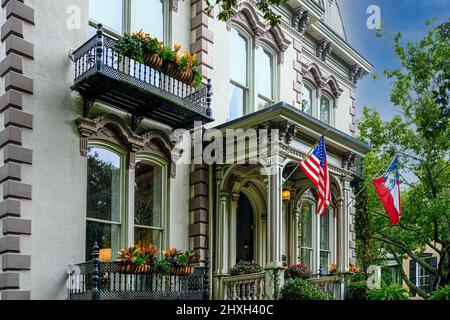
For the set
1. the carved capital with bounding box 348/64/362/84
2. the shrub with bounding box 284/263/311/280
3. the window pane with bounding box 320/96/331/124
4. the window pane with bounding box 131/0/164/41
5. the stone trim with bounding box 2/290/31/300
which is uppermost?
the carved capital with bounding box 348/64/362/84

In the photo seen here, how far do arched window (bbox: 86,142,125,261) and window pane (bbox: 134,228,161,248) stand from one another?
24.5 inches

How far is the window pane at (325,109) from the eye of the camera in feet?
74.5

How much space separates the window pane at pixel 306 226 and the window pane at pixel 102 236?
8.17 meters

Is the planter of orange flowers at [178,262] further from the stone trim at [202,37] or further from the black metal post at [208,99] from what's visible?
the stone trim at [202,37]

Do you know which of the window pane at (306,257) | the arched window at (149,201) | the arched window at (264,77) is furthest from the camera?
the window pane at (306,257)

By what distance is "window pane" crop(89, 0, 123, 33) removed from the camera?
45.6 feet

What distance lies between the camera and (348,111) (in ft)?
79.8

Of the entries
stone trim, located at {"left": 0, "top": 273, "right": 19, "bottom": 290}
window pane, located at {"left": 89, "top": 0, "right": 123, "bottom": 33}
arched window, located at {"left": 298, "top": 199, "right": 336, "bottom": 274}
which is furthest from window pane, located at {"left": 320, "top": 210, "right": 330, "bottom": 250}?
stone trim, located at {"left": 0, "top": 273, "right": 19, "bottom": 290}

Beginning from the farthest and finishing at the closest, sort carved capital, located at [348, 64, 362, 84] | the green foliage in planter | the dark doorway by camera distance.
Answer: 1. carved capital, located at [348, 64, 362, 84]
2. the dark doorway
3. the green foliage in planter

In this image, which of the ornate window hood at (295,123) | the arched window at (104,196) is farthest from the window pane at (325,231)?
the arched window at (104,196)

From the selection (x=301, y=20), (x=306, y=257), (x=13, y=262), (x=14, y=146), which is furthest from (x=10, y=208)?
(x=301, y=20)

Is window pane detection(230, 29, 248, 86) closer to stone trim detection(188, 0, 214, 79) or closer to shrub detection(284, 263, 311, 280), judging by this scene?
stone trim detection(188, 0, 214, 79)

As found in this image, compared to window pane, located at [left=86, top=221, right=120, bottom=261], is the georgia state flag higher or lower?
higher
